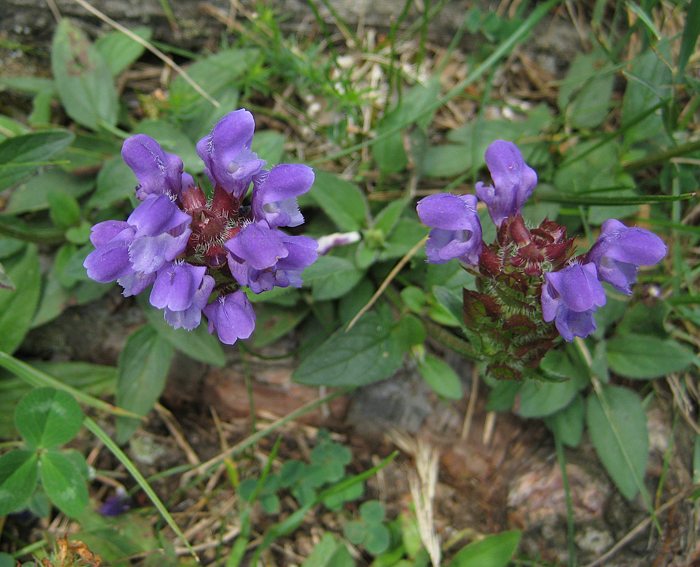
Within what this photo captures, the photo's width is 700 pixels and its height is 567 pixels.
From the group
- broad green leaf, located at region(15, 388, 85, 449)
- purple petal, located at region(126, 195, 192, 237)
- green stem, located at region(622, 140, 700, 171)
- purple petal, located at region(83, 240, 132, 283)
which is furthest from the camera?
green stem, located at region(622, 140, 700, 171)

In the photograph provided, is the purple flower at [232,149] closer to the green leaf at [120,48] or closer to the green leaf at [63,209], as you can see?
the green leaf at [63,209]

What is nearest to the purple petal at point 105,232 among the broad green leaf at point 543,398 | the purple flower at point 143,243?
the purple flower at point 143,243

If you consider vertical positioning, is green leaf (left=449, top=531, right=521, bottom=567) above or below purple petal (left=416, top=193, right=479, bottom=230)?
below

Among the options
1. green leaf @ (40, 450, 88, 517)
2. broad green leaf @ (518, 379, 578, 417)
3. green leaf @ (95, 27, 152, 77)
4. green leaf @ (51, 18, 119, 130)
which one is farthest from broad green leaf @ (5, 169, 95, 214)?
broad green leaf @ (518, 379, 578, 417)

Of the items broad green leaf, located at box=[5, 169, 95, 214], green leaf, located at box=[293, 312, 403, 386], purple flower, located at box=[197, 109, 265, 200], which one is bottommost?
green leaf, located at box=[293, 312, 403, 386]

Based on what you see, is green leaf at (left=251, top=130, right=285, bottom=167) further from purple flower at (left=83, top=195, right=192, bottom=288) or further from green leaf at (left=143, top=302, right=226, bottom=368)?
purple flower at (left=83, top=195, right=192, bottom=288)

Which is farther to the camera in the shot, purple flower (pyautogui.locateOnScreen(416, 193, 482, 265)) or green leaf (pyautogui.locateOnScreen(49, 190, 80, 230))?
green leaf (pyautogui.locateOnScreen(49, 190, 80, 230))

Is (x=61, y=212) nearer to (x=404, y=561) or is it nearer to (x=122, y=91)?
(x=122, y=91)
